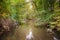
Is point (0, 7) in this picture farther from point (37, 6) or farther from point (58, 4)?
point (37, 6)

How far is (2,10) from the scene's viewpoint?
12422 mm

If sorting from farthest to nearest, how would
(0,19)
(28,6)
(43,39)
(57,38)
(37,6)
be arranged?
(28,6)
(37,6)
(0,19)
(43,39)
(57,38)

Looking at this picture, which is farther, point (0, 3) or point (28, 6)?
point (28, 6)

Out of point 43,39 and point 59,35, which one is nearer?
point 59,35

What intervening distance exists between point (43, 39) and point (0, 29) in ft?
9.64

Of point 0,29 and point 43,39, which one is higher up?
point 0,29

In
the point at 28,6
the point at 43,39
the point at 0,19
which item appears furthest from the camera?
the point at 28,6

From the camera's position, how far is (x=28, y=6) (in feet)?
96.5

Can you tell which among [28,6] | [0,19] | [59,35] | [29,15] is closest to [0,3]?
[0,19]

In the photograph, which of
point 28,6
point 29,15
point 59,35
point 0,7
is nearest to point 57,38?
point 59,35

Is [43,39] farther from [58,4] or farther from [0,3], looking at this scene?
[0,3]

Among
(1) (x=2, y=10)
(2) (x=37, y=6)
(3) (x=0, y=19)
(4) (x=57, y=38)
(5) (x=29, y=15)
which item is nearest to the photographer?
(4) (x=57, y=38)

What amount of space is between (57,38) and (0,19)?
14.1 ft

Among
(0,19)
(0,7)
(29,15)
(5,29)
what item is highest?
(0,7)
